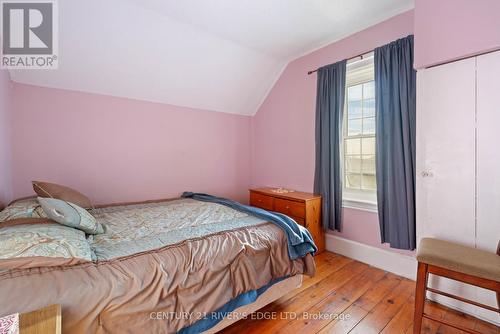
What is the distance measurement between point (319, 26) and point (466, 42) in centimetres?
139

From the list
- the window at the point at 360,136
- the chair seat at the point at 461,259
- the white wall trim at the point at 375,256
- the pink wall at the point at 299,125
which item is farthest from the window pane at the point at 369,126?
the chair seat at the point at 461,259

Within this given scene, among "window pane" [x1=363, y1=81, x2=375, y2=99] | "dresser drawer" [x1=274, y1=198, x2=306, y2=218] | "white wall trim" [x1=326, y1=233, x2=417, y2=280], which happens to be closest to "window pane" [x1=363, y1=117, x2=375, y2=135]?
"window pane" [x1=363, y1=81, x2=375, y2=99]

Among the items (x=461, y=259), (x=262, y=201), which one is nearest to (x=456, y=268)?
(x=461, y=259)

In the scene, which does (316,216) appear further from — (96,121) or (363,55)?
(96,121)

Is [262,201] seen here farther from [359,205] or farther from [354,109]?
[354,109]

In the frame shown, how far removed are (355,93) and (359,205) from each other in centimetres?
136

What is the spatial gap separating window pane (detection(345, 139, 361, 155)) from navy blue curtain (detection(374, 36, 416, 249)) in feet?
1.31

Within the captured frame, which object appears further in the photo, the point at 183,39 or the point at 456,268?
the point at 183,39

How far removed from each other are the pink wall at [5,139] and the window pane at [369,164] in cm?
357

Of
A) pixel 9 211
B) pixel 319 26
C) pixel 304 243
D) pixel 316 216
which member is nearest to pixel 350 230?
pixel 316 216

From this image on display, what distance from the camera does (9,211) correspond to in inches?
59.7

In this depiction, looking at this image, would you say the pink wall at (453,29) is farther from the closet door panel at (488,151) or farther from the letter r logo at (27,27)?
the letter r logo at (27,27)

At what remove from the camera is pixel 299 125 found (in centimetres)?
328

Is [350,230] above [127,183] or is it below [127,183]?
below
